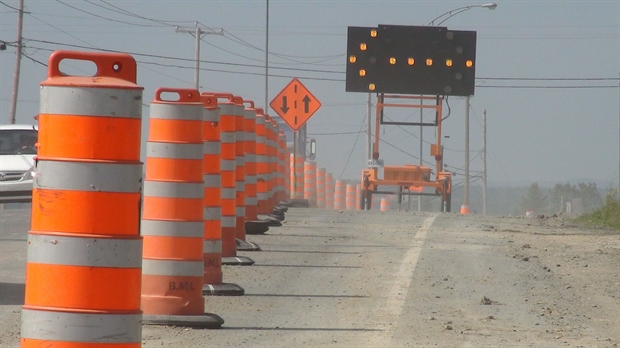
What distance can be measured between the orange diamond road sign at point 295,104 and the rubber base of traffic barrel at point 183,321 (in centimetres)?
2025

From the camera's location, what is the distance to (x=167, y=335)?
309 inches

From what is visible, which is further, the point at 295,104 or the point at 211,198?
the point at 295,104

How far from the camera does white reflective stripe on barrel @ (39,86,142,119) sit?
4453 mm

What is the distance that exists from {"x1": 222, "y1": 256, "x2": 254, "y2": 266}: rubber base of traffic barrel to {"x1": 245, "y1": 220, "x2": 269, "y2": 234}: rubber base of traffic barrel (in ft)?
12.2

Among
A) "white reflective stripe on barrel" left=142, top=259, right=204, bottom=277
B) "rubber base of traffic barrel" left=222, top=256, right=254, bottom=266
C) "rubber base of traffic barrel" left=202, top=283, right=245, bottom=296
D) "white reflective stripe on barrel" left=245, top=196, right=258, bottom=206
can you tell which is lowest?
"rubber base of traffic barrel" left=202, top=283, right=245, bottom=296

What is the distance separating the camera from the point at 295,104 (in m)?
28.7

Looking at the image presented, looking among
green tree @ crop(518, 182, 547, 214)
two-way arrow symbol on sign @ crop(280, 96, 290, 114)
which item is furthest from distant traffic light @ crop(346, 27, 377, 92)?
green tree @ crop(518, 182, 547, 214)

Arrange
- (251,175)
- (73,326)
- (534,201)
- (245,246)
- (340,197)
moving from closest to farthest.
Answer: (73,326) → (245,246) → (251,175) → (340,197) → (534,201)

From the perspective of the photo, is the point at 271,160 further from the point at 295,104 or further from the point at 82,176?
the point at 82,176

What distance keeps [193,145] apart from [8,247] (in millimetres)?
7226

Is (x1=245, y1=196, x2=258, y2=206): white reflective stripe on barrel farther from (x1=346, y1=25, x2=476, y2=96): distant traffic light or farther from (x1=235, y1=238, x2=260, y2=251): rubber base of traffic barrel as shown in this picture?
(x1=346, y1=25, x2=476, y2=96): distant traffic light

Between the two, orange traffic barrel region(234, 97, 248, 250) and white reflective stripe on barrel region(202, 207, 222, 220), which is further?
orange traffic barrel region(234, 97, 248, 250)

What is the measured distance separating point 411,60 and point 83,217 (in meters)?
26.7

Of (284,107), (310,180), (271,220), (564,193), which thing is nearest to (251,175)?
(271,220)
